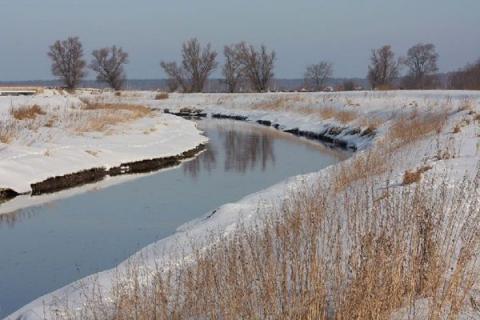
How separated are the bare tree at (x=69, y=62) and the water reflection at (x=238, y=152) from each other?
5214 cm

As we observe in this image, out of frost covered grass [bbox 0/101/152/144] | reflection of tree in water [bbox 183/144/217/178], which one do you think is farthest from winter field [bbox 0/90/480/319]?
reflection of tree in water [bbox 183/144/217/178]

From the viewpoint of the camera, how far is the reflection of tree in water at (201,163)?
731 inches

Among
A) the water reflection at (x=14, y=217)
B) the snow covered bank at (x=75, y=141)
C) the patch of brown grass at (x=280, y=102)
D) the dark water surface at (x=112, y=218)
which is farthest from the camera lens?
the patch of brown grass at (x=280, y=102)

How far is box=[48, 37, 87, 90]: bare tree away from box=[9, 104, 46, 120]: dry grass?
5768 centimetres

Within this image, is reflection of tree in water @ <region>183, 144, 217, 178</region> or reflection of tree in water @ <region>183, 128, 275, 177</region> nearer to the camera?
reflection of tree in water @ <region>183, 144, 217, 178</region>

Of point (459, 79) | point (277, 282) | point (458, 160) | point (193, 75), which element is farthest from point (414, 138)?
point (193, 75)

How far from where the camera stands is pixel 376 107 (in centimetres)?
3031

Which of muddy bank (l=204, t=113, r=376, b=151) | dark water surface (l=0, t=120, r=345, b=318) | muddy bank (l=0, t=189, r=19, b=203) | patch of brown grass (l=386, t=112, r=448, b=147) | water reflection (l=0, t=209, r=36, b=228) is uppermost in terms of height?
patch of brown grass (l=386, t=112, r=448, b=147)

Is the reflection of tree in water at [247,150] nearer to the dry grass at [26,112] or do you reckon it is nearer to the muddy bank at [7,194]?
the muddy bank at [7,194]

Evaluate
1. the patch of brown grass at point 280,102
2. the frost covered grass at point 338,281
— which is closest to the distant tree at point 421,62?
the patch of brown grass at point 280,102

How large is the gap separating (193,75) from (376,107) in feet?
174

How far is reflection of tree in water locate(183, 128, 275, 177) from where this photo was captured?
63.9ft

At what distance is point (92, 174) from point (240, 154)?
24.1 ft

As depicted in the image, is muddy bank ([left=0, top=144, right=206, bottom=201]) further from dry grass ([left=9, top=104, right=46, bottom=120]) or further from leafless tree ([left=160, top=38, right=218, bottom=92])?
leafless tree ([left=160, top=38, right=218, bottom=92])
